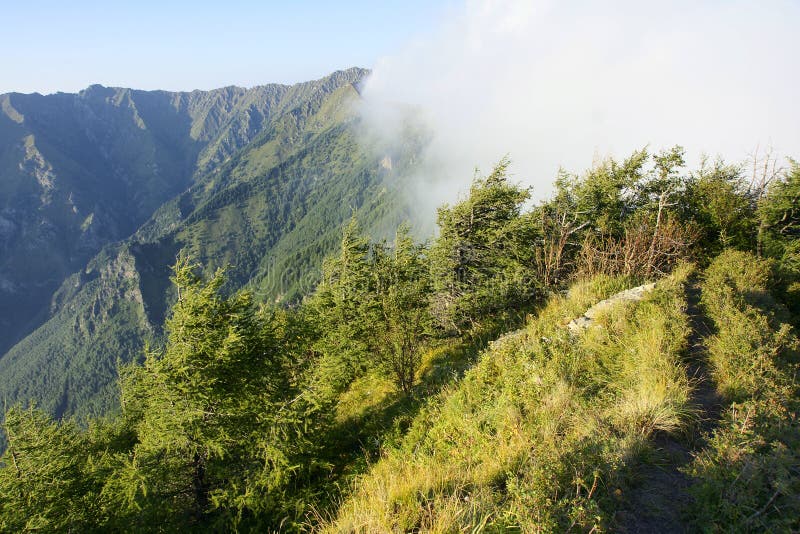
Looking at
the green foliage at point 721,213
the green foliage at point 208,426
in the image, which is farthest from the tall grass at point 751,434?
the green foliage at point 721,213

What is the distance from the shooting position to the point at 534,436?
207 inches

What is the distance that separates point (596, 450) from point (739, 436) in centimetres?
153

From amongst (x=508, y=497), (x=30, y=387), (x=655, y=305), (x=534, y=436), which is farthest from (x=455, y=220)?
(x=30, y=387)

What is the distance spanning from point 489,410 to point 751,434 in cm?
345

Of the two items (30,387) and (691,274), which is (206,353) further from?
(30,387)

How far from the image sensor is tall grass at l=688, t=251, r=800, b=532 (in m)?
3.31

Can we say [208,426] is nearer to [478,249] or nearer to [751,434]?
[751,434]

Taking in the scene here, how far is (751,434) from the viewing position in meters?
4.12

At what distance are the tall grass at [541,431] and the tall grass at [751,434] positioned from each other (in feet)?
1.99

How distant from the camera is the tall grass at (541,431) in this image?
3.72 meters

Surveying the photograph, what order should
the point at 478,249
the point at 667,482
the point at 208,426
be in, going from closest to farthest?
the point at 667,482, the point at 208,426, the point at 478,249

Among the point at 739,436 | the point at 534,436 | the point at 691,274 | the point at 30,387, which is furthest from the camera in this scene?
the point at 30,387

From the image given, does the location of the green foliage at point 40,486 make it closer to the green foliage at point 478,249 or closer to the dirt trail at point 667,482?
the dirt trail at point 667,482

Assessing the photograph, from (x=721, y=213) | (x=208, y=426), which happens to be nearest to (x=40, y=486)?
(x=208, y=426)
